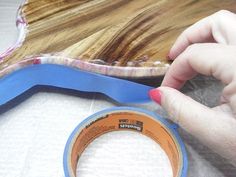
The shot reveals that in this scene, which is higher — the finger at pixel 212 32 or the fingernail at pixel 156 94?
the finger at pixel 212 32

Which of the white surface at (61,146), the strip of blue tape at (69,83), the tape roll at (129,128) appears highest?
the strip of blue tape at (69,83)

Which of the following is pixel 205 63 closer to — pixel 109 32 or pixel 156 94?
pixel 156 94

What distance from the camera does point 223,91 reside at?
0.34m

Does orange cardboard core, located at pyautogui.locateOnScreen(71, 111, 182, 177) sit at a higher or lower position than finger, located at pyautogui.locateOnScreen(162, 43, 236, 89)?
lower

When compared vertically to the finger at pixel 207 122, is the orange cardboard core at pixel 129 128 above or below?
below

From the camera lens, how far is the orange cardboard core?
1.27ft

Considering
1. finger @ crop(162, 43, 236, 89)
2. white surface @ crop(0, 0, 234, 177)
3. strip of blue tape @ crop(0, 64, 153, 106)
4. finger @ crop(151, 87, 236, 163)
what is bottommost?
white surface @ crop(0, 0, 234, 177)

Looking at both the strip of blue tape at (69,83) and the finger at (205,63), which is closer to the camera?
the finger at (205,63)

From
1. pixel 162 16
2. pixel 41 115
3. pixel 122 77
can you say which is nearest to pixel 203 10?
pixel 162 16

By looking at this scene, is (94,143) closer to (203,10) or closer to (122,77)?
(122,77)

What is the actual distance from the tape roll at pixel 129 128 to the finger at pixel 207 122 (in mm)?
43

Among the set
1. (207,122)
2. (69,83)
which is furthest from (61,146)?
(207,122)

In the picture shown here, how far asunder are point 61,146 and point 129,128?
0.09 meters

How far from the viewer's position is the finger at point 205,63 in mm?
323
